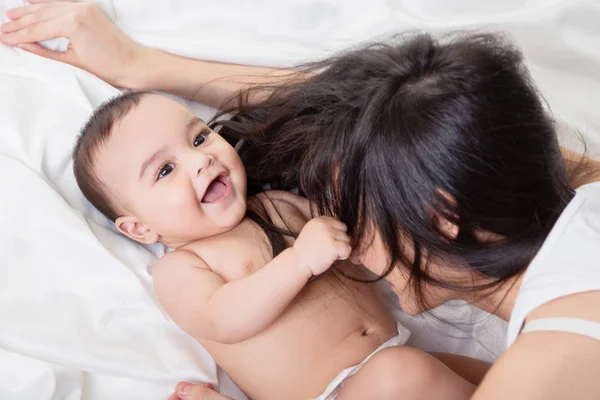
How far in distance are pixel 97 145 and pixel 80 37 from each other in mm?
337

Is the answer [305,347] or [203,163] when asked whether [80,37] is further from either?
[305,347]

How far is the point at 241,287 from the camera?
3.37 feet

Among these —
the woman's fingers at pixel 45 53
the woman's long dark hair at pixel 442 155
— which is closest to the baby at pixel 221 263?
the woman's long dark hair at pixel 442 155

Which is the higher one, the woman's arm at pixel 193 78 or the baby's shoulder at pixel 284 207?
the woman's arm at pixel 193 78

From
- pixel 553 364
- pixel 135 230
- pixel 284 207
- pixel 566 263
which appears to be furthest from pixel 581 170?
pixel 135 230

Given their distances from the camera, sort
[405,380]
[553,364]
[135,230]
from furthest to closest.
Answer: [135,230] < [405,380] < [553,364]

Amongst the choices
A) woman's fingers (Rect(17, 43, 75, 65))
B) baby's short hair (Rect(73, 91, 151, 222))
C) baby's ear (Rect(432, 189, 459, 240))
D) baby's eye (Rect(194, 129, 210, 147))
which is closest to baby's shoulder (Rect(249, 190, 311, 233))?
baby's eye (Rect(194, 129, 210, 147))

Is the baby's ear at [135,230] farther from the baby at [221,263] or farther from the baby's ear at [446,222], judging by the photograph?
the baby's ear at [446,222]

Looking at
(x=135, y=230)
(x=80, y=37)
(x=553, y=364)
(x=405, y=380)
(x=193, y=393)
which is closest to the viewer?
(x=553, y=364)

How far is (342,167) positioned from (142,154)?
13.8 inches

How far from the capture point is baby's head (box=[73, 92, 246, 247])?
1.09m

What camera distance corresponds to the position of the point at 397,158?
83 cm

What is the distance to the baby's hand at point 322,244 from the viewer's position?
37.7 inches

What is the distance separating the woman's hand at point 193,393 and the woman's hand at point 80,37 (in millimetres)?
606
